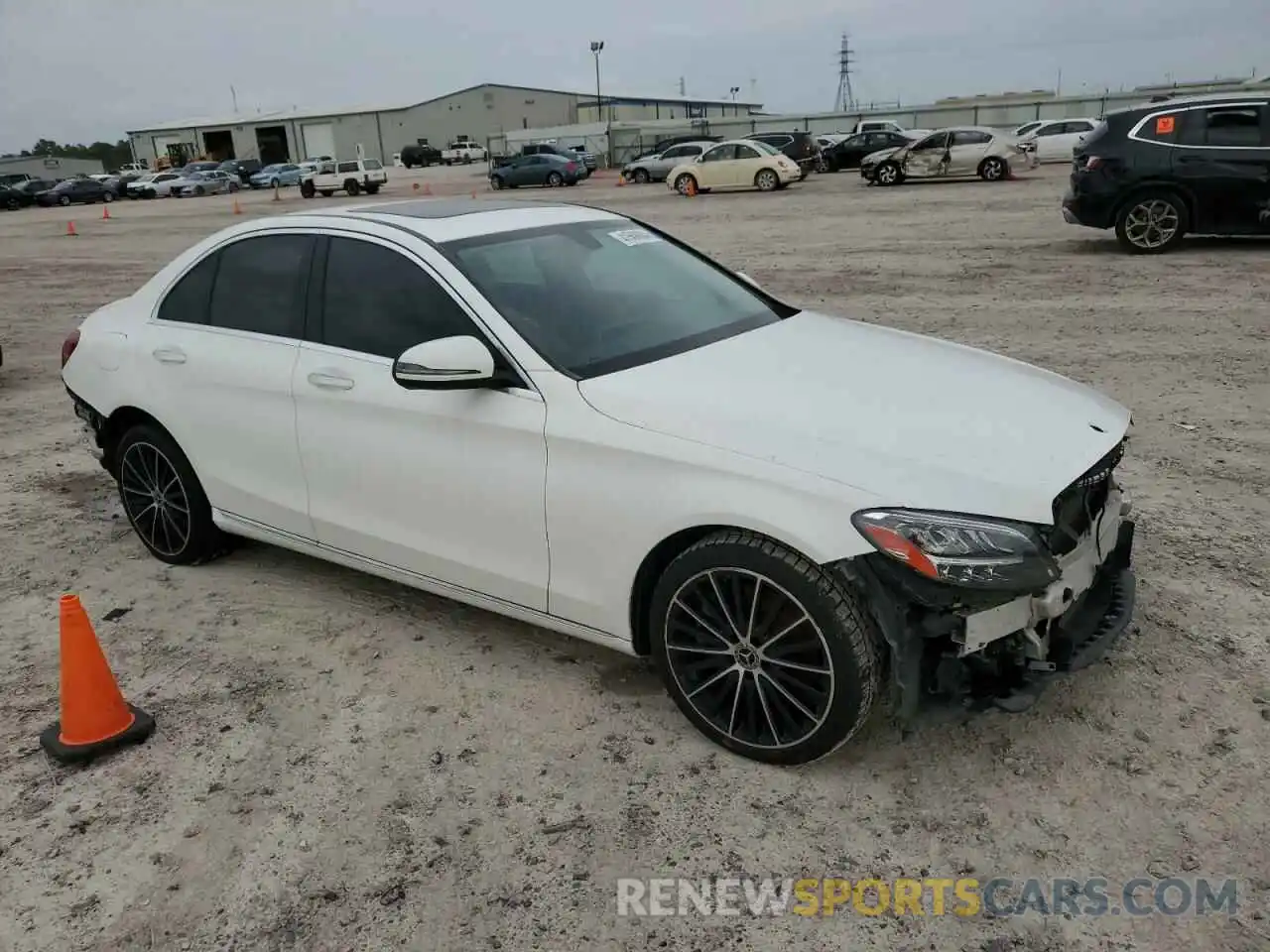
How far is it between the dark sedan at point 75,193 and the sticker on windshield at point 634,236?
55088mm

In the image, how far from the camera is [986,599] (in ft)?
9.04

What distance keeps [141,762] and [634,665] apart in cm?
176

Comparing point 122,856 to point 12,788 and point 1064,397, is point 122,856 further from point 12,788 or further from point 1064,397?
point 1064,397

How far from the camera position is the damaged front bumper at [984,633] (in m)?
2.78

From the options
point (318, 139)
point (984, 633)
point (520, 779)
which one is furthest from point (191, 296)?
point (318, 139)

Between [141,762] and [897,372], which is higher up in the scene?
[897,372]

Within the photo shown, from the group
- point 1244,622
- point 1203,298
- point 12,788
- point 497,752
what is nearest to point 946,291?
point 1203,298

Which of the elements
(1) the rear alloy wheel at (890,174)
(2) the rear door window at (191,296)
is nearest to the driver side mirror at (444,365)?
(2) the rear door window at (191,296)

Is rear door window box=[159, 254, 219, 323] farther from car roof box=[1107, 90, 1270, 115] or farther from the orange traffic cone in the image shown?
car roof box=[1107, 90, 1270, 115]

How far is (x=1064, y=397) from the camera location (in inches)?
136

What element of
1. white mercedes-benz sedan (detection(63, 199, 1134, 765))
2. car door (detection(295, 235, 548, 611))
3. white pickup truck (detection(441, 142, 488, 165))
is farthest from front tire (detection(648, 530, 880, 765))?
white pickup truck (detection(441, 142, 488, 165))

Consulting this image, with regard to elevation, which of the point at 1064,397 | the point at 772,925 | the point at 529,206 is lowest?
the point at 772,925

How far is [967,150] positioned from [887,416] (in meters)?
25.9

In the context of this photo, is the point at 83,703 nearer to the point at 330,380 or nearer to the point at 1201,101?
the point at 330,380
